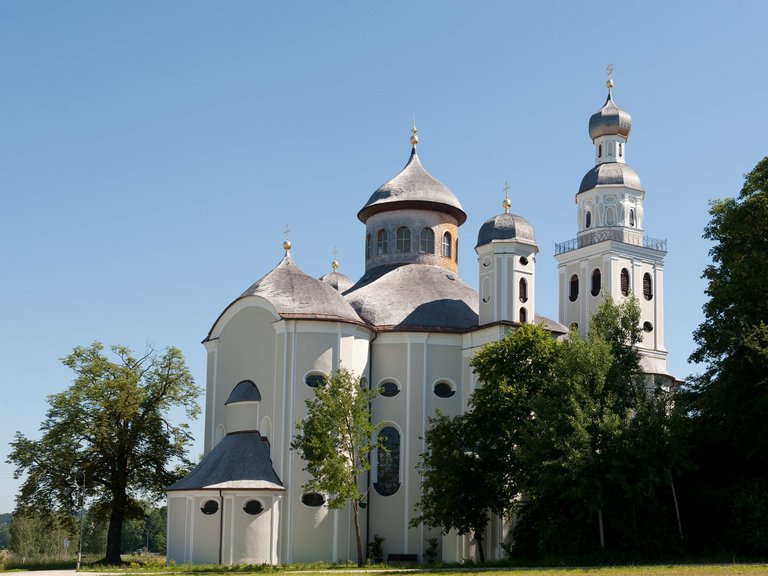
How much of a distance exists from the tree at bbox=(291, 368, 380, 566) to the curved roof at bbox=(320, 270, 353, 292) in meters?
17.9

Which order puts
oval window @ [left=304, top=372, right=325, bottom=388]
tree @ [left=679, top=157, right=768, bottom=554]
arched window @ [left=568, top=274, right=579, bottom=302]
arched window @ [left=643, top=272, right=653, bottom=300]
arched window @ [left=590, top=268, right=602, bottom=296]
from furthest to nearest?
arched window @ [left=568, top=274, right=579, bottom=302]
arched window @ [left=643, top=272, right=653, bottom=300]
arched window @ [left=590, top=268, right=602, bottom=296]
oval window @ [left=304, top=372, right=325, bottom=388]
tree @ [left=679, top=157, right=768, bottom=554]

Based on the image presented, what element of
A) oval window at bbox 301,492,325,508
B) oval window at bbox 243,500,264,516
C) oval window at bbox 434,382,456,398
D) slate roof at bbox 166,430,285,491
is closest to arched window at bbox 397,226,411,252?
oval window at bbox 434,382,456,398

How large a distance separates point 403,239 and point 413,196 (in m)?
2.15

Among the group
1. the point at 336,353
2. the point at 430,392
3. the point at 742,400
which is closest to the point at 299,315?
the point at 336,353

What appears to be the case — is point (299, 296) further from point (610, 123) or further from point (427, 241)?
point (610, 123)

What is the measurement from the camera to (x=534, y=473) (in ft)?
120

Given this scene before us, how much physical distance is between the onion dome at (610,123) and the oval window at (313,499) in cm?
2668

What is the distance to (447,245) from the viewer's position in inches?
2162

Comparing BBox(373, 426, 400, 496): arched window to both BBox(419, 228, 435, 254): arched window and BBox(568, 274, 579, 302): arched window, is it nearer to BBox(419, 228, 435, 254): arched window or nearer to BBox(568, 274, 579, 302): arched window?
BBox(419, 228, 435, 254): arched window

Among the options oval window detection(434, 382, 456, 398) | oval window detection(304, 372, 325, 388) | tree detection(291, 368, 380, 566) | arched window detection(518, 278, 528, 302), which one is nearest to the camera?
tree detection(291, 368, 380, 566)

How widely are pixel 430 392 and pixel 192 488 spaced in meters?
10.7

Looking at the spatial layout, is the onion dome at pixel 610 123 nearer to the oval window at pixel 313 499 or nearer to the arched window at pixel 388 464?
the arched window at pixel 388 464

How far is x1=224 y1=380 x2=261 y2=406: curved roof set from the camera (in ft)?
151

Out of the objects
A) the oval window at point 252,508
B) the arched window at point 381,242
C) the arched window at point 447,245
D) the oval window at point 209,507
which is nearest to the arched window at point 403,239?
the arched window at point 381,242
